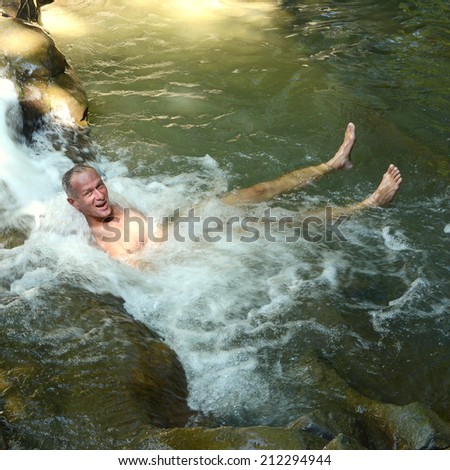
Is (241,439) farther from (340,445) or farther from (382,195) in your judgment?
(382,195)

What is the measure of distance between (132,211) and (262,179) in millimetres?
1481

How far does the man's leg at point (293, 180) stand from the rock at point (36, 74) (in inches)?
101

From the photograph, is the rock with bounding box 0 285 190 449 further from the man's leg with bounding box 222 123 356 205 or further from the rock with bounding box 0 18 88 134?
the rock with bounding box 0 18 88 134

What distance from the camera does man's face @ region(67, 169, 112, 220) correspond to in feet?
17.1

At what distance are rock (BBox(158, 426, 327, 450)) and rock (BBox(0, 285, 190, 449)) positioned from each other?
0.14 m

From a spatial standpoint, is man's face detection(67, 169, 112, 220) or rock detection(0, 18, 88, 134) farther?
rock detection(0, 18, 88, 134)

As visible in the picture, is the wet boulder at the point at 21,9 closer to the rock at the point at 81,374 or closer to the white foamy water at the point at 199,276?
the white foamy water at the point at 199,276

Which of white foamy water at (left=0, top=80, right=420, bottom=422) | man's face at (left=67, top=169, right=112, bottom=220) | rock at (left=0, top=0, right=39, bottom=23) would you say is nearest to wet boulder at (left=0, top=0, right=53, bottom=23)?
rock at (left=0, top=0, right=39, bottom=23)

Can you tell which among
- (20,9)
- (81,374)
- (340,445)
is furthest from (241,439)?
(20,9)

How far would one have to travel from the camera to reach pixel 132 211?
229 inches

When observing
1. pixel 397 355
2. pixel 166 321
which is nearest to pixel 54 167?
pixel 166 321

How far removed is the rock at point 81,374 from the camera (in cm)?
321

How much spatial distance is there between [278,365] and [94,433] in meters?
1.38

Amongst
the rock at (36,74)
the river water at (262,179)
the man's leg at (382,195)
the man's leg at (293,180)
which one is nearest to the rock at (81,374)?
the river water at (262,179)
